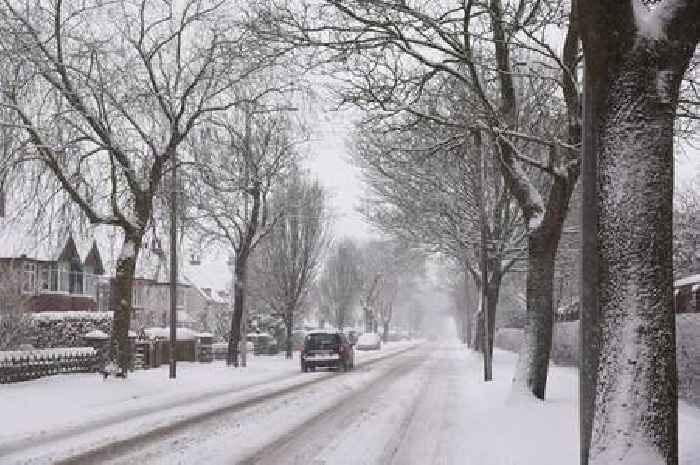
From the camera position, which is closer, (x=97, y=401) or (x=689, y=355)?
(x=689, y=355)

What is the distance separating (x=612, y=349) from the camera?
20.9ft

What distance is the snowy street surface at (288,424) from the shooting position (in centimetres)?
1028

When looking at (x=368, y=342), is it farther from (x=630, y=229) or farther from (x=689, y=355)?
(x=630, y=229)

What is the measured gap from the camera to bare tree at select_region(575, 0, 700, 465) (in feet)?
20.5

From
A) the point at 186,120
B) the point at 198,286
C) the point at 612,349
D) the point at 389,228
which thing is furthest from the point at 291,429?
the point at 198,286

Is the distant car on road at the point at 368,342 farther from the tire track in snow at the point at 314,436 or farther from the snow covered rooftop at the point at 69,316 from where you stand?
the tire track in snow at the point at 314,436

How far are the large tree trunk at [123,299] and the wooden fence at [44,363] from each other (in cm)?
166

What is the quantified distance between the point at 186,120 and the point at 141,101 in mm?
2367

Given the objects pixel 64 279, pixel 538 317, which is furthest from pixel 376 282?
pixel 538 317

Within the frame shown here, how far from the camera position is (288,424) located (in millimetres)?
13992

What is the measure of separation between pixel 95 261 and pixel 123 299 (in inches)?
1332

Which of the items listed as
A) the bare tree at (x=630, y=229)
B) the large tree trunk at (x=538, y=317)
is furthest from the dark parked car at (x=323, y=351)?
the bare tree at (x=630, y=229)

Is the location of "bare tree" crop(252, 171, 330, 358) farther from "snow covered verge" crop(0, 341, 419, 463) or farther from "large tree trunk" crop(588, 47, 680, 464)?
"large tree trunk" crop(588, 47, 680, 464)

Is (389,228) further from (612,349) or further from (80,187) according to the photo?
(612,349)
